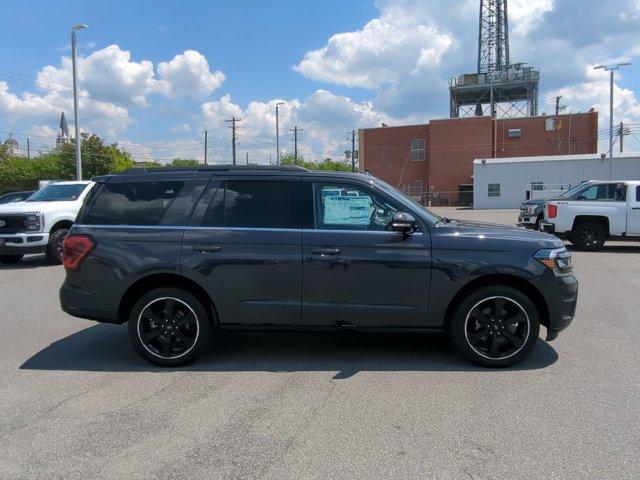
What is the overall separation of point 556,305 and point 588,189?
11.1 meters

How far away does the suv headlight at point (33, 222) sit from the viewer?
11867 mm

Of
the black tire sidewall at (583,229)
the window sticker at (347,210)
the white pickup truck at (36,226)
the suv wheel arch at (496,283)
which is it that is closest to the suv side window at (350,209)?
the window sticker at (347,210)

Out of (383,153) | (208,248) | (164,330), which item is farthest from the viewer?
(383,153)

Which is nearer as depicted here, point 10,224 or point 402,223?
point 402,223

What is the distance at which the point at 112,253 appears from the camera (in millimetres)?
5094

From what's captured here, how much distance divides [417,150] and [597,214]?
5098 centimetres

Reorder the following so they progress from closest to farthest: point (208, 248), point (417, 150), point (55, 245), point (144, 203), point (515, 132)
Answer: point (208, 248) → point (144, 203) → point (55, 245) → point (515, 132) → point (417, 150)

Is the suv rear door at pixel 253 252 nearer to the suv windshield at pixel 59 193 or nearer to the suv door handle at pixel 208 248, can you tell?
the suv door handle at pixel 208 248

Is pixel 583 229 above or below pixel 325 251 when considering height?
below

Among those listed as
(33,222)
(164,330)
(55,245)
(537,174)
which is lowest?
(164,330)

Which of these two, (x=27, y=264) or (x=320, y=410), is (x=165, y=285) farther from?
(x=27, y=264)

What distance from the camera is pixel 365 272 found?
486cm

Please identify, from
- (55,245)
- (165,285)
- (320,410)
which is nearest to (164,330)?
(165,285)

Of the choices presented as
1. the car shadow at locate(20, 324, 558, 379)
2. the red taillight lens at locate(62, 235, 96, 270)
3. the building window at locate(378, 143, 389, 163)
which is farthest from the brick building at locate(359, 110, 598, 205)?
the red taillight lens at locate(62, 235, 96, 270)
